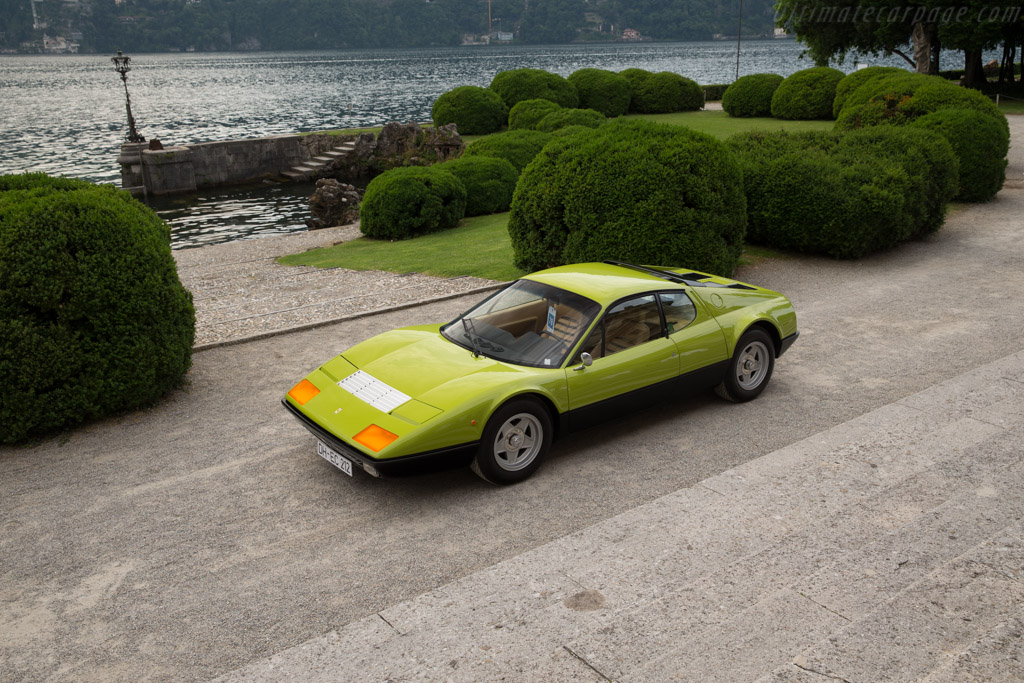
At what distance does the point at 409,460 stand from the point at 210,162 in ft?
107

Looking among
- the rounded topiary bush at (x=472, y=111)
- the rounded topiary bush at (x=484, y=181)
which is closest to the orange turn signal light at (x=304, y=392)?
the rounded topiary bush at (x=484, y=181)

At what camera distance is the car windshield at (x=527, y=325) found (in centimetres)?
618

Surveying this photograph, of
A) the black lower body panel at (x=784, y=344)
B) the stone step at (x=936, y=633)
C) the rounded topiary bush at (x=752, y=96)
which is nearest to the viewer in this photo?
the stone step at (x=936, y=633)

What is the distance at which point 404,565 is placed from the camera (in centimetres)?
487

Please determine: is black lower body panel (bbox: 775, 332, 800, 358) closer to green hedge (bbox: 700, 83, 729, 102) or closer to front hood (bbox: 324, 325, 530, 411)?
front hood (bbox: 324, 325, 530, 411)

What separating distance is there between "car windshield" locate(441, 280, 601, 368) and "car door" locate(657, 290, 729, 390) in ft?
2.66

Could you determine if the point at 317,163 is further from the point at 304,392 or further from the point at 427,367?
the point at 427,367

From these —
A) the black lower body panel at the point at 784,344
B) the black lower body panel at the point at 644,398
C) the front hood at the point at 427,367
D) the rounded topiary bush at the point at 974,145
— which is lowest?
the black lower body panel at the point at 644,398

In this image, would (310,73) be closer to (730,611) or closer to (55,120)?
(55,120)

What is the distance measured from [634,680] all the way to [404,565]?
5.42 ft

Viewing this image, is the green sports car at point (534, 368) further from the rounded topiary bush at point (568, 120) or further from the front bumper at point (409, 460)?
the rounded topiary bush at point (568, 120)

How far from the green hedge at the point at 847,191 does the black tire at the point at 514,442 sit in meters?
8.23

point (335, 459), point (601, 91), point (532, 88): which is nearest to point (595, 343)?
point (335, 459)

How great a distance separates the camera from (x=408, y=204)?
1733 centimetres
